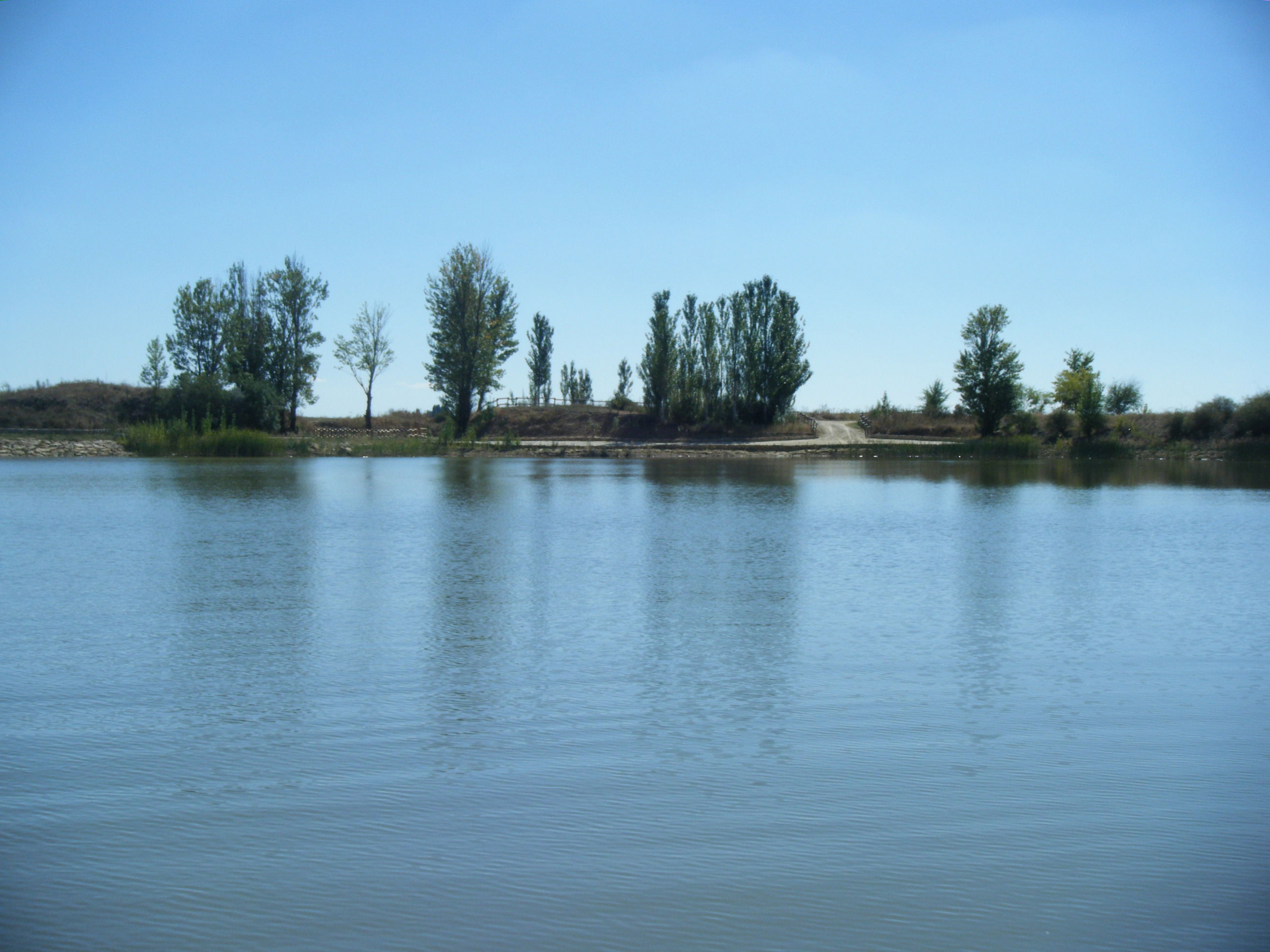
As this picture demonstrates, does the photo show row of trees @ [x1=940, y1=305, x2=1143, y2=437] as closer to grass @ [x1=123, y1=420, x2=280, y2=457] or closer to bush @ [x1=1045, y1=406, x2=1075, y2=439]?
bush @ [x1=1045, y1=406, x2=1075, y2=439]

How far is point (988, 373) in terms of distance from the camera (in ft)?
203

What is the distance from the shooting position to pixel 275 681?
7566 mm

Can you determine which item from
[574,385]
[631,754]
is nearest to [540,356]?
[574,385]

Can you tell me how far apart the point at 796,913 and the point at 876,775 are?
172 cm

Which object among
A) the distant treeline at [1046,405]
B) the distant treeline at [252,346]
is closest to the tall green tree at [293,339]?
the distant treeline at [252,346]

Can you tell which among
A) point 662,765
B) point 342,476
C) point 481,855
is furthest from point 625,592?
point 342,476

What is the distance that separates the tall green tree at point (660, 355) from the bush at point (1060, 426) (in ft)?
83.9

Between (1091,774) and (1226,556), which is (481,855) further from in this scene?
(1226,556)

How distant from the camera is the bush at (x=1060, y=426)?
194 feet

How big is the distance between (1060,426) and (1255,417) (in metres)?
10.4

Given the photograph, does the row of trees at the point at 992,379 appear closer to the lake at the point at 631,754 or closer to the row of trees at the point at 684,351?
the row of trees at the point at 684,351

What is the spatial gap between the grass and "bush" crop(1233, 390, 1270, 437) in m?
55.3

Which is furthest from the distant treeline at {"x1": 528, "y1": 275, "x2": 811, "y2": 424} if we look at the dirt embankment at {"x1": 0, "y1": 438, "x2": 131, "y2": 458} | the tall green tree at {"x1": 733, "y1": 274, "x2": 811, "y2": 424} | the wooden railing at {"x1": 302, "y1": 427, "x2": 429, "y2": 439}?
the dirt embankment at {"x1": 0, "y1": 438, "x2": 131, "y2": 458}

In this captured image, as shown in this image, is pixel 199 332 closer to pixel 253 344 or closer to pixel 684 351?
pixel 253 344
